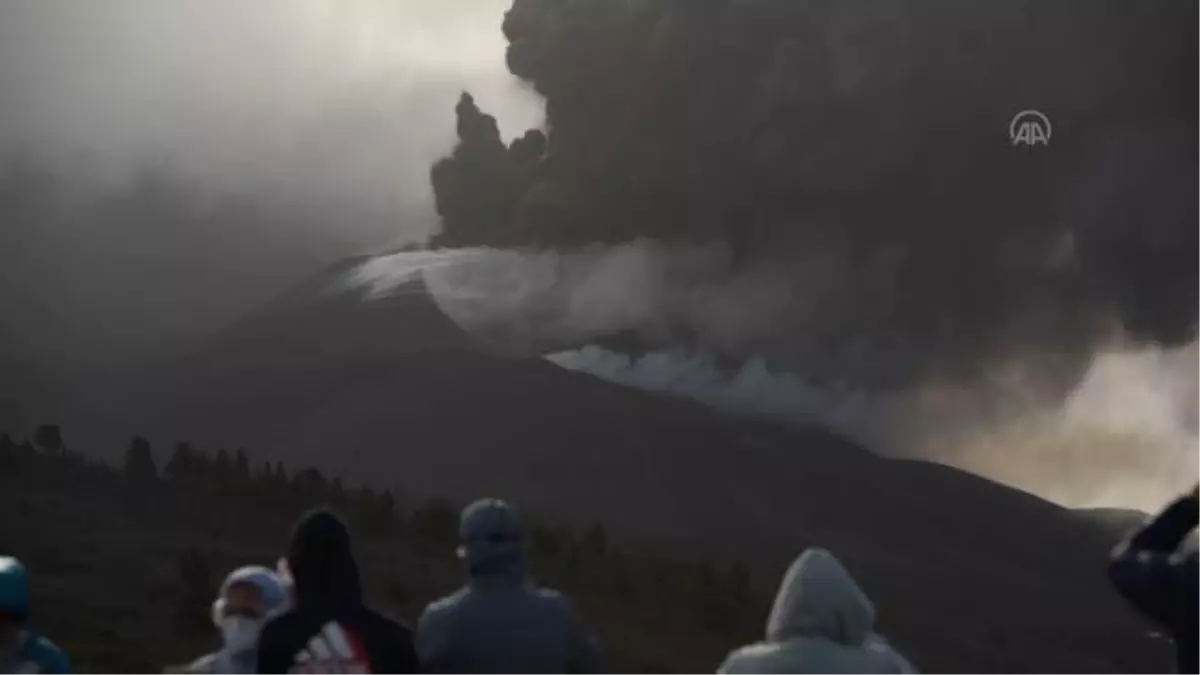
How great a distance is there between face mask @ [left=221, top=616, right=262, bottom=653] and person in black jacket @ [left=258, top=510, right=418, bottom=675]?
0.59 m

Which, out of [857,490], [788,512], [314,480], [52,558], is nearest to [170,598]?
[52,558]

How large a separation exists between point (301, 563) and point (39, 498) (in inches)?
1715

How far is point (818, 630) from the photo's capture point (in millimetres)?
4297

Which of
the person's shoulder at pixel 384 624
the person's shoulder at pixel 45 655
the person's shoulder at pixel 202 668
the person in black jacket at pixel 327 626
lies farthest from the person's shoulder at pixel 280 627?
the person's shoulder at pixel 45 655

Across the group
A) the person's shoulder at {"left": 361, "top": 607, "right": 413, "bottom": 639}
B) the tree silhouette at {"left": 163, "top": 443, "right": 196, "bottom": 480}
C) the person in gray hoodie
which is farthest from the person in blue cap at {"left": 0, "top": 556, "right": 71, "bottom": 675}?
the tree silhouette at {"left": 163, "top": 443, "right": 196, "bottom": 480}

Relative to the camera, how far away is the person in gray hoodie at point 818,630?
4266 mm

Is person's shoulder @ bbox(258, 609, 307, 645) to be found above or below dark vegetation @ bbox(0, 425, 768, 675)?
below

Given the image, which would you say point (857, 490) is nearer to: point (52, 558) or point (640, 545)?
point (640, 545)

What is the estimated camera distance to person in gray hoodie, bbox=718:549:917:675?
14.0 ft

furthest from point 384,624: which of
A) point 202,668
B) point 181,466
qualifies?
point 181,466

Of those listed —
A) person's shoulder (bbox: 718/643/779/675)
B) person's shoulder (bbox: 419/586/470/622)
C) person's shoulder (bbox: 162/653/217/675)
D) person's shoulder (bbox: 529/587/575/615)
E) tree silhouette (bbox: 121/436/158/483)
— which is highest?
tree silhouette (bbox: 121/436/158/483)

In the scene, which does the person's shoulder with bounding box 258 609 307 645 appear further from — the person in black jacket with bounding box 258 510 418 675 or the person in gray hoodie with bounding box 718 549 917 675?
the person in gray hoodie with bounding box 718 549 917 675

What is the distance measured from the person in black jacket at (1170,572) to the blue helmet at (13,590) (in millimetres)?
3167

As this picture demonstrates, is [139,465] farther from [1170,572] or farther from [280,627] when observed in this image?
[1170,572]
